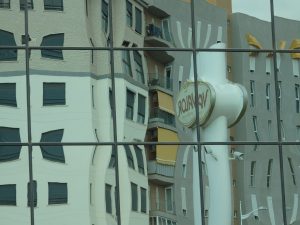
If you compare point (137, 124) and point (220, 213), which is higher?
point (137, 124)

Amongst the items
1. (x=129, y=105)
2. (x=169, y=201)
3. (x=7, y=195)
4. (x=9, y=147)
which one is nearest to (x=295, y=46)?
(x=129, y=105)

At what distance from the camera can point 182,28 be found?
1692 centimetres

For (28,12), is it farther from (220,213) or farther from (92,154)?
(220,213)

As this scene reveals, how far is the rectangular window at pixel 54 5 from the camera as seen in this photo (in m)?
16.5

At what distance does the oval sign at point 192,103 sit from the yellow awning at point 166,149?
0.33 meters

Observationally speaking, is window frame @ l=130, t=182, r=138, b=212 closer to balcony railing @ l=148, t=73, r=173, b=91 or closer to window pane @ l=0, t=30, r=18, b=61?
balcony railing @ l=148, t=73, r=173, b=91

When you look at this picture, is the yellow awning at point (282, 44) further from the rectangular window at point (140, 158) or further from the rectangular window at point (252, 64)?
the rectangular window at point (140, 158)

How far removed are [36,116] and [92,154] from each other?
1125 mm

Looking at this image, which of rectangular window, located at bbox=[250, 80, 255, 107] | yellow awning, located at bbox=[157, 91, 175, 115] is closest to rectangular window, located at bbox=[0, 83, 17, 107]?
yellow awning, located at bbox=[157, 91, 175, 115]

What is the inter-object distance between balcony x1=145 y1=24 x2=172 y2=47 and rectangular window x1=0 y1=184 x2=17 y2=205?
11.3 feet

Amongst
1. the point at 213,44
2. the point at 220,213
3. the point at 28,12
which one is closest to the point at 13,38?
the point at 28,12

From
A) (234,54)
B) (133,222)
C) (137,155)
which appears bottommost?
(133,222)

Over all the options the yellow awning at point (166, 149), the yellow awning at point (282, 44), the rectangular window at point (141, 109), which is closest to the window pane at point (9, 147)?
the rectangular window at point (141, 109)

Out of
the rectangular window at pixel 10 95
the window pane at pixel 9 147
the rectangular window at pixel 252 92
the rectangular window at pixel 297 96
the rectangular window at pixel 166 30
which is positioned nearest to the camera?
→ the window pane at pixel 9 147
